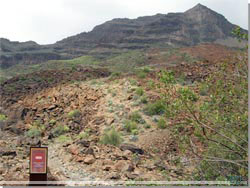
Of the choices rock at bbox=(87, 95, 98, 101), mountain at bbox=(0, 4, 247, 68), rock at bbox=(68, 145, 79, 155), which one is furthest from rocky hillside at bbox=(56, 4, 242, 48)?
rock at bbox=(68, 145, 79, 155)

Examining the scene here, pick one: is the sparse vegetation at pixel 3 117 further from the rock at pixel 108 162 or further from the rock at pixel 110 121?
the rock at pixel 108 162

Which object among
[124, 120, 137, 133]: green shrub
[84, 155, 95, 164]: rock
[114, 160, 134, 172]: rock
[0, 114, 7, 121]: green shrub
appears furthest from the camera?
[0, 114, 7, 121]: green shrub

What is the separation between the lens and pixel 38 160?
22.5 feet

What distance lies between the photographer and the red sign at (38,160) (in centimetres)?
682

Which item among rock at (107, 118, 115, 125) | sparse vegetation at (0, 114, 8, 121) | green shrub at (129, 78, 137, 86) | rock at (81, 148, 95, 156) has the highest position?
green shrub at (129, 78, 137, 86)

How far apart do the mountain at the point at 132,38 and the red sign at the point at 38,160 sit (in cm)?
6133

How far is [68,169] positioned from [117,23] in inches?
4003

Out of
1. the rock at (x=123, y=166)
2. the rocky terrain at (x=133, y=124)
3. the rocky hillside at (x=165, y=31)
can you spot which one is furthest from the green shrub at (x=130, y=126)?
the rocky hillside at (x=165, y=31)

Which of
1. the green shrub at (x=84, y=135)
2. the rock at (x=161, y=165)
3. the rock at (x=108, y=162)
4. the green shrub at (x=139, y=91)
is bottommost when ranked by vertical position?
the green shrub at (x=84, y=135)

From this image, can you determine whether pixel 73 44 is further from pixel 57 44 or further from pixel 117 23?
pixel 117 23

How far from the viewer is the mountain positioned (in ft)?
253

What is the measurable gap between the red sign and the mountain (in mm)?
61332

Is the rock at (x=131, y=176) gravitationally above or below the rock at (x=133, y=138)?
below

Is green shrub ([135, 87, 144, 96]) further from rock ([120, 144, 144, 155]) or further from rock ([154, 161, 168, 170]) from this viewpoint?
rock ([154, 161, 168, 170])
